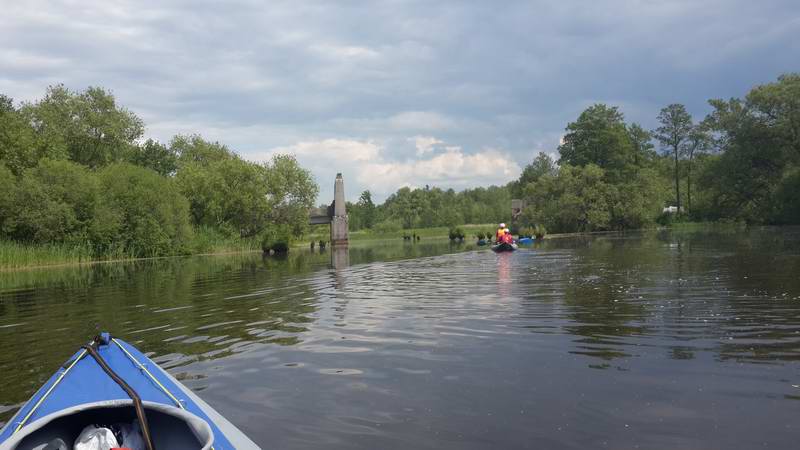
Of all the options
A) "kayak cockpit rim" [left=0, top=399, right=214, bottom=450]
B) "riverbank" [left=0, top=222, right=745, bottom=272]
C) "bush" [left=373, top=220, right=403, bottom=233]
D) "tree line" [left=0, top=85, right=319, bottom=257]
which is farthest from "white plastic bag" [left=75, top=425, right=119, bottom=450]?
"bush" [left=373, top=220, right=403, bottom=233]

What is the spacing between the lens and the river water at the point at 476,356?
5.86 metres

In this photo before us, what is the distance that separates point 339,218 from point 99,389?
59.7 meters

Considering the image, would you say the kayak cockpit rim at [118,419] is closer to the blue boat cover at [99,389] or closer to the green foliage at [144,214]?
the blue boat cover at [99,389]

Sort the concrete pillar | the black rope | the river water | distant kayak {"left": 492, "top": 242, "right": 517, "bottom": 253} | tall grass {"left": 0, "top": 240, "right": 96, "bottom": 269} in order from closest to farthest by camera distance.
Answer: the black rope → the river water → distant kayak {"left": 492, "top": 242, "right": 517, "bottom": 253} → tall grass {"left": 0, "top": 240, "right": 96, "bottom": 269} → the concrete pillar

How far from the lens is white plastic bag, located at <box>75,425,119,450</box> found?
4637mm

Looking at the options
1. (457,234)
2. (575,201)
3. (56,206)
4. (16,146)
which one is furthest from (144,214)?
(575,201)

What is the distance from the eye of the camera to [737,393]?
6.57 metres

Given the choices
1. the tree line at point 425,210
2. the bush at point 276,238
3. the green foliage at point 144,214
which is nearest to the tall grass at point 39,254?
the green foliage at point 144,214

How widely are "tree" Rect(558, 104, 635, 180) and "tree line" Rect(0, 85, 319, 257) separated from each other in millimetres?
38976

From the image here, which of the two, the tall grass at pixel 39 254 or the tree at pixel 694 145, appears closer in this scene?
the tall grass at pixel 39 254

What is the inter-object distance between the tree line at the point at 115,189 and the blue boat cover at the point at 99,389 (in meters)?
38.2

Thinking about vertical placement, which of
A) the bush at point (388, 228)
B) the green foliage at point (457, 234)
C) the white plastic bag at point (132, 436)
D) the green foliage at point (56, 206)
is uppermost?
the green foliage at point (56, 206)

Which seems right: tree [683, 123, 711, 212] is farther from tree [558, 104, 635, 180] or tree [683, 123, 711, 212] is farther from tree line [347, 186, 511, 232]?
tree line [347, 186, 511, 232]

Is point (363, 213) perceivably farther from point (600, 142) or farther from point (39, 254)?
point (39, 254)
